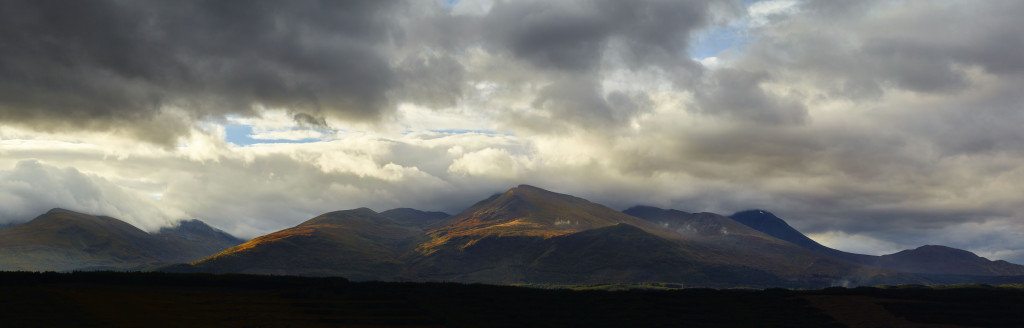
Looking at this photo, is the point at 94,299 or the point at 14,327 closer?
the point at 14,327

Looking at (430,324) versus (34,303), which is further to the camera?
(430,324)

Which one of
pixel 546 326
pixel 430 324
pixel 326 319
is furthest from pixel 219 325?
pixel 546 326

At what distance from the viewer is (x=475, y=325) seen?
621 feet

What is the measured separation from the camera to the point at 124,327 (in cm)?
14988

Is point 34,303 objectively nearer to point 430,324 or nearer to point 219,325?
point 219,325

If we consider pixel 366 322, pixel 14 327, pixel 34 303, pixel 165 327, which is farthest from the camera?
pixel 366 322

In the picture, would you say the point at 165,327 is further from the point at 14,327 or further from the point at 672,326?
the point at 672,326

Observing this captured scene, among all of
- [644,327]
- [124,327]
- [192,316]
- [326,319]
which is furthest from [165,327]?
[644,327]

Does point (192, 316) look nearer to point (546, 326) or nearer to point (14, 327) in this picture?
point (14, 327)

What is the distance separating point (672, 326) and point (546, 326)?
37734 millimetres

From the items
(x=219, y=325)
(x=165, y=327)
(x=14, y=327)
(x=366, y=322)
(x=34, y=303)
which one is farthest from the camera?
(x=366, y=322)

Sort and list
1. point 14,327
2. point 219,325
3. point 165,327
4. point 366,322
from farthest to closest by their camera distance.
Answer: point 366,322
point 219,325
point 165,327
point 14,327

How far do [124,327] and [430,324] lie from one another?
7591 centimetres

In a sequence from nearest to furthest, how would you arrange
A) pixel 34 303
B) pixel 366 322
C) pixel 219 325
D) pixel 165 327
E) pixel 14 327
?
pixel 14 327, pixel 165 327, pixel 219 325, pixel 34 303, pixel 366 322
